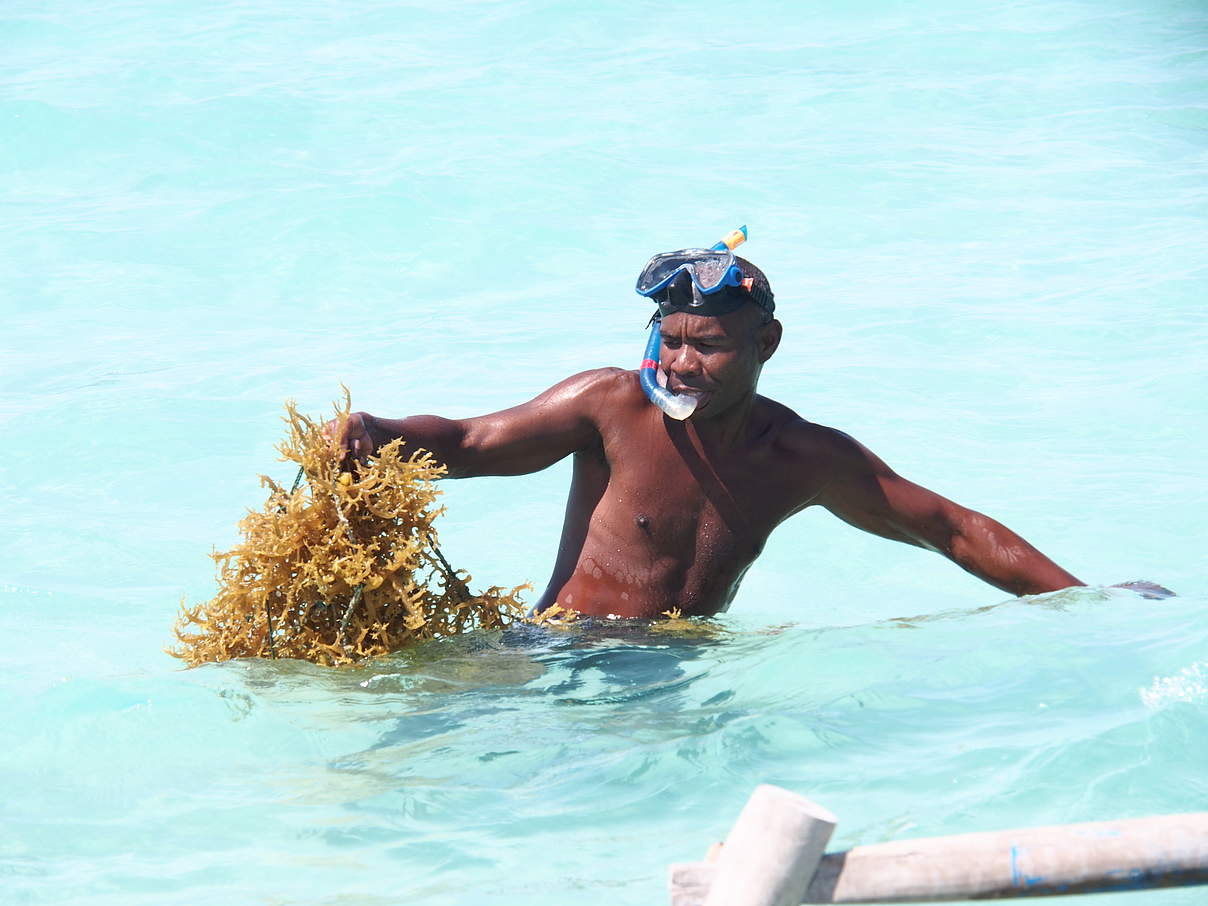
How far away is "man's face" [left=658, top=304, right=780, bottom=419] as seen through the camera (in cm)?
434

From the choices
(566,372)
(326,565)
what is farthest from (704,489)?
(566,372)

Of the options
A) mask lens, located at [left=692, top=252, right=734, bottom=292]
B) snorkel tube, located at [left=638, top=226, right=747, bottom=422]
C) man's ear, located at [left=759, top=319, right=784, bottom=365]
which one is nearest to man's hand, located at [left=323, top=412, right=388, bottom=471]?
snorkel tube, located at [left=638, top=226, right=747, bottom=422]

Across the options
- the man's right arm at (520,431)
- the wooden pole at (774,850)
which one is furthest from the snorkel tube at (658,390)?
the wooden pole at (774,850)

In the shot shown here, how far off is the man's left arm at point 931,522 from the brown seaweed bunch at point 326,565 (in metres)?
1.29

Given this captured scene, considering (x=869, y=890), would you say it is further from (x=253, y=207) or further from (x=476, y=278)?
(x=253, y=207)

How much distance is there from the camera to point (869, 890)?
232 cm

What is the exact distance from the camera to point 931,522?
4.53 metres

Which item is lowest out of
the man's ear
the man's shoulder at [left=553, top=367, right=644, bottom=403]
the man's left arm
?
the man's left arm

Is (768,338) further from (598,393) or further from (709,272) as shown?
(598,393)

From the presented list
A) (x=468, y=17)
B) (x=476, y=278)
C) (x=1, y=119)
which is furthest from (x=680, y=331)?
(x=468, y=17)

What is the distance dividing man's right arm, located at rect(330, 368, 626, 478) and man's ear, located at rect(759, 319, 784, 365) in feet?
1.39

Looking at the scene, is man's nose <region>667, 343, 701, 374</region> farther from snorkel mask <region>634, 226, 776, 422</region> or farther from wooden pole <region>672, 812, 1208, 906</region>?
wooden pole <region>672, 812, 1208, 906</region>

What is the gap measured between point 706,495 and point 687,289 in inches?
25.3

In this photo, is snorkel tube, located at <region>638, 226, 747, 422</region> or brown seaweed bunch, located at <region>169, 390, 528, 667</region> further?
snorkel tube, located at <region>638, 226, 747, 422</region>
